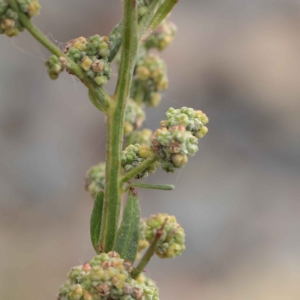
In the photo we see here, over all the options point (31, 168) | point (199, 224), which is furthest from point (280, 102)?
point (31, 168)

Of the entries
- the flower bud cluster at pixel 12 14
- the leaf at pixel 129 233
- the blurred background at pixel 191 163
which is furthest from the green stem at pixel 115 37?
the blurred background at pixel 191 163

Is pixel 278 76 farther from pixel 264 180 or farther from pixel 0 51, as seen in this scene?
pixel 0 51

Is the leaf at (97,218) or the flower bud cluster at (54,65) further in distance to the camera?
the leaf at (97,218)

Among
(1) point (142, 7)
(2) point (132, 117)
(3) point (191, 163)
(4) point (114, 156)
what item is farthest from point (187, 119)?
(3) point (191, 163)

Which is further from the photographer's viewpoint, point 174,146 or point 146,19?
point 146,19

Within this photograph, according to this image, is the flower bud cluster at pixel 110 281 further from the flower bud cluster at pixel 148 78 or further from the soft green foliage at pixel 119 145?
the flower bud cluster at pixel 148 78

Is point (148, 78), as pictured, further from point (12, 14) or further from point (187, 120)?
point (12, 14)
